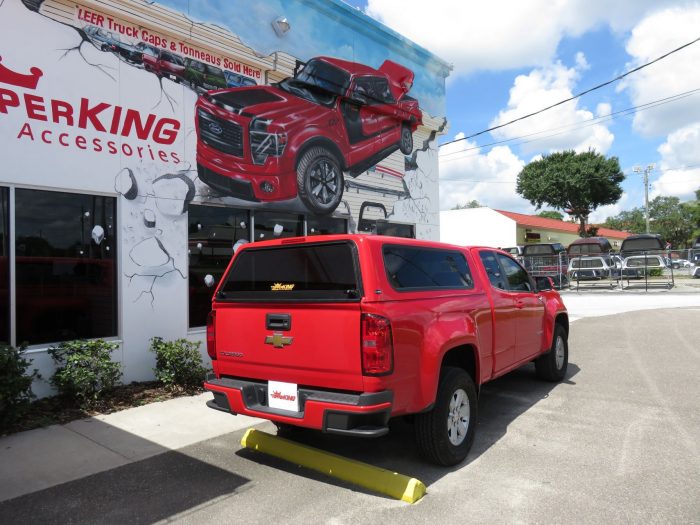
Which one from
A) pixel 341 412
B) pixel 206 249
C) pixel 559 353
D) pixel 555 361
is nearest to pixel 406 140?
pixel 206 249

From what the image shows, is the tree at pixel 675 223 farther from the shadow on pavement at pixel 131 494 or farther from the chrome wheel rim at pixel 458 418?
the shadow on pavement at pixel 131 494

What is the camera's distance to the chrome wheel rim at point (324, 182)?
384 inches

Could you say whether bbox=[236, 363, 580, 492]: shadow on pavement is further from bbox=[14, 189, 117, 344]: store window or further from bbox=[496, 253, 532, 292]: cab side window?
bbox=[14, 189, 117, 344]: store window

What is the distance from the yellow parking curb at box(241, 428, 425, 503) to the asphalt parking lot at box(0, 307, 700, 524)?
2.9 inches

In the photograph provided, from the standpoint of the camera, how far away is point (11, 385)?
5043 millimetres

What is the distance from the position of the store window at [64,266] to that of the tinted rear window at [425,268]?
Result: 4.32 metres

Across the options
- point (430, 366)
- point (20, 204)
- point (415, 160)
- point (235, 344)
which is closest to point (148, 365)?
point (20, 204)

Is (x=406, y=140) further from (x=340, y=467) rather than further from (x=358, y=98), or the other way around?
(x=340, y=467)

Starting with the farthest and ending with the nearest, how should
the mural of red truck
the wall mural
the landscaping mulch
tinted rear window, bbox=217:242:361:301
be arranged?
1. the mural of red truck
2. the wall mural
3. the landscaping mulch
4. tinted rear window, bbox=217:242:361:301

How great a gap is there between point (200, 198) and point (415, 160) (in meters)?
6.44

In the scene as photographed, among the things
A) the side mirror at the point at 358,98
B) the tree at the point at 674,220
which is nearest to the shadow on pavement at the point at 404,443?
the side mirror at the point at 358,98

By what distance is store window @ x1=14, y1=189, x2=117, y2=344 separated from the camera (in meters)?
6.04

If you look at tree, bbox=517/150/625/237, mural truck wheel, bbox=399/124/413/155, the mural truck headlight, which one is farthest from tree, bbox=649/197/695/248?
the mural truck headlight

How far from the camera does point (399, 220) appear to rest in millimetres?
12219
